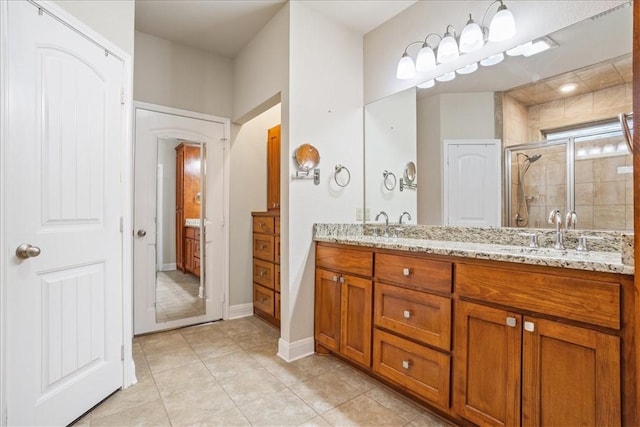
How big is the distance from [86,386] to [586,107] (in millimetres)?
3002

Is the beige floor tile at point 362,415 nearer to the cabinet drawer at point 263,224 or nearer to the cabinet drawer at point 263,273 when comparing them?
the cabinet drawer at point 263,273

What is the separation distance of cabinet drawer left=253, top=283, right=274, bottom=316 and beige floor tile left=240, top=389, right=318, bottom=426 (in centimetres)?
122

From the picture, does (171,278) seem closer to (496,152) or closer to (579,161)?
(496,152)

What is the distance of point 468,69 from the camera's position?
209 centimetres

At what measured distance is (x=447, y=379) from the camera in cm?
155

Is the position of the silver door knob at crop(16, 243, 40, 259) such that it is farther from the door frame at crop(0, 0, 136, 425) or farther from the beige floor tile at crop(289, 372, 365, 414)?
the beige floor tile at crop(289, 372, 365, 414)

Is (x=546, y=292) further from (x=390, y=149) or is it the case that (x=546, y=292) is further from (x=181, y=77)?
(x=181, y=77)

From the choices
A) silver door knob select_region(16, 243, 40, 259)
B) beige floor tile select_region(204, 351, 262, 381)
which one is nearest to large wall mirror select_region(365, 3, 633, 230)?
beige floor tile select_region(204, 351, 262, 381)

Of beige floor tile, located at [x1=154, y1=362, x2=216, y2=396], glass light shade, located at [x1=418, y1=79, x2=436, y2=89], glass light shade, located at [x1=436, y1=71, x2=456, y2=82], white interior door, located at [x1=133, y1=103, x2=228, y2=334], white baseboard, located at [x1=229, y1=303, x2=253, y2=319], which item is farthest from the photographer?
white baseboard, located at [x1=229, y1=303, x2=253, y2=319]

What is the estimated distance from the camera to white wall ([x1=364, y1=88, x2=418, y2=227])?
2.48 meters

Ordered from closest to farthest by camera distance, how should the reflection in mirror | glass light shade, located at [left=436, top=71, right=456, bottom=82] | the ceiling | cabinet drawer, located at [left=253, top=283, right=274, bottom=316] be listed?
1. glass light shade, located at [left=436, top=71, right=456, bottom=82]
2. the ceiling
3. the reflection in mirror
4. cabinet drawer, located at [left=253, top=283, right=274, bottom=316]

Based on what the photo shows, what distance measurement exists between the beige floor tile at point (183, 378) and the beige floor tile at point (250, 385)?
5.2 inches

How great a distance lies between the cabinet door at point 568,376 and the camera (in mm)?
1088

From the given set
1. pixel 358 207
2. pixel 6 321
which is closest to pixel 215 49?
pixel 358 207
